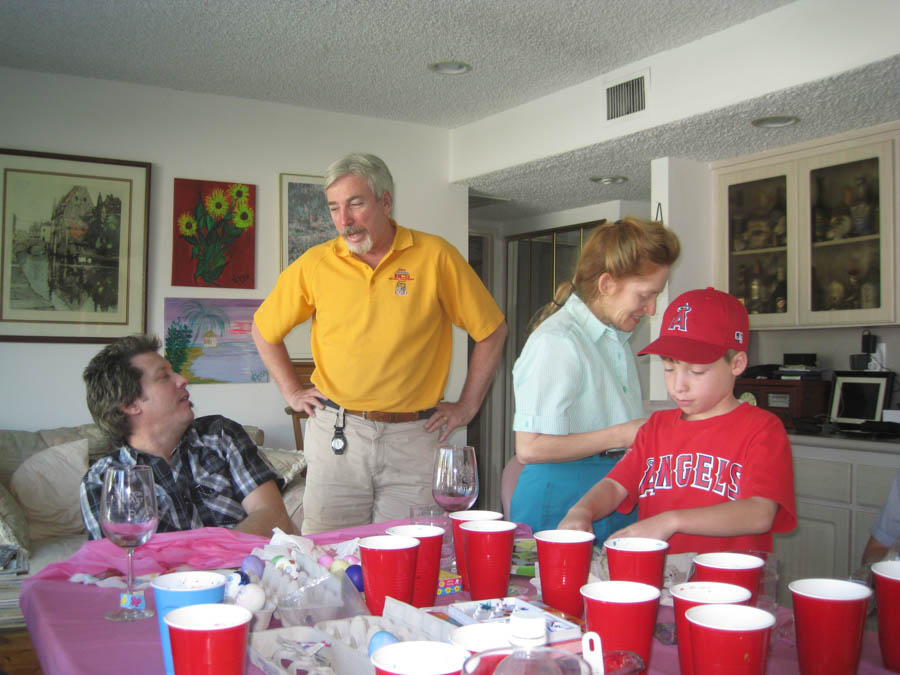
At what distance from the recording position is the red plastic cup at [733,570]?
91 centimetres

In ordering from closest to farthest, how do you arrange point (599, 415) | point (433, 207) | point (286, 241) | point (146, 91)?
point (599, 415) < point (146, 91) < point (286, 241) < point (433, 207)

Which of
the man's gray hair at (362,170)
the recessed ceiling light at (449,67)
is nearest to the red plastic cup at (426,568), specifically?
the man's gray hair at (362,170)

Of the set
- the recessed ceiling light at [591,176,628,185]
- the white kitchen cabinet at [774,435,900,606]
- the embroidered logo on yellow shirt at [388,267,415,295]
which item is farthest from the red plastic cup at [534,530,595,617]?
the recessed ceiling light at [591,176,628,185]

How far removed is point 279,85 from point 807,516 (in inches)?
132

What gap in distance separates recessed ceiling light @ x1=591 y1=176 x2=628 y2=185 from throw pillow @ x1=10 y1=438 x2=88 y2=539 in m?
3.14

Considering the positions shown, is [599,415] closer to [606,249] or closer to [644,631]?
[606,249]

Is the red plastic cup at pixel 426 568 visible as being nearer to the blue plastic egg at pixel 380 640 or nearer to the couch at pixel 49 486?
the blue plastic egg at pixel 380 640

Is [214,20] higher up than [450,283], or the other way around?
[214,20]

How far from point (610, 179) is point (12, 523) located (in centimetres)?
352

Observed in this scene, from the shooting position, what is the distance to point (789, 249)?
3.97 m

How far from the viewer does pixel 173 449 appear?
1967mm

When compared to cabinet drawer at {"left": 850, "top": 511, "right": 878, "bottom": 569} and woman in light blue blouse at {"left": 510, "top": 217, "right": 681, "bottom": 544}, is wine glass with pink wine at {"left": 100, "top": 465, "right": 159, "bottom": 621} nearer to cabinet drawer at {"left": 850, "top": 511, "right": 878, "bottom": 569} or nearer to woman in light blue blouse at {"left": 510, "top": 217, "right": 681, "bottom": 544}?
woman in light blue blouse at {"left": 510, "top": 217, "right": 681, "bottom": 544}

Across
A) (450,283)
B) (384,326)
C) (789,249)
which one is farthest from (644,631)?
(789,249)

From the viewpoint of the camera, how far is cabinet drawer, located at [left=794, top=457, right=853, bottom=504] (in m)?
3.49
